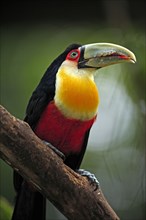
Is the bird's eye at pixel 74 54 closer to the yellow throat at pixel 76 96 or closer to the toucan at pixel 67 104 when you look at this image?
the toucan at pixel 67 104

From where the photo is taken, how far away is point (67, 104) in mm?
3303

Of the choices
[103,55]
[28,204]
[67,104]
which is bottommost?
[28,204]

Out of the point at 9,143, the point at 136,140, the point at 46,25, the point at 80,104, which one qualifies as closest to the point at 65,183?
the point at 9,143

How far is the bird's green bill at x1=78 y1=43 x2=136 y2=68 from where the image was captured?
3336 mm

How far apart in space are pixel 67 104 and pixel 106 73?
0.67m

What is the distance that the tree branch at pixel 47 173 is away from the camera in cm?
269

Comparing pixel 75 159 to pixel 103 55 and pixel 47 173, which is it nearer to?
pixel 103 55

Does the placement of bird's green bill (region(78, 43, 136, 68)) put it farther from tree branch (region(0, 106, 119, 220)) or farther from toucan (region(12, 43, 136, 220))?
tree branch (region(0, 106, 119, 220))

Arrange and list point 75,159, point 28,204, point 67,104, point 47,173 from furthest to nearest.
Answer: point 75,159 → point 28,204 → point 67,104 → point 47,173

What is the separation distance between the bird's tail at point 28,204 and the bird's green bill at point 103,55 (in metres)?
0.86

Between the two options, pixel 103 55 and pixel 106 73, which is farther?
A: pixel 106 73

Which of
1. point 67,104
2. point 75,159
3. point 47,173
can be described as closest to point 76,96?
point 67,104

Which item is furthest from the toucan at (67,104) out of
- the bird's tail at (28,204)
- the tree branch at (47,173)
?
the tree branch at (47,173)

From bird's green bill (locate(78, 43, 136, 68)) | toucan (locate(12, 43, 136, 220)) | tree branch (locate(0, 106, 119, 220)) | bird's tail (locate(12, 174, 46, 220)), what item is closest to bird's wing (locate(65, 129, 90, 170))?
toucan (locate(12, 43, 136, 220))
